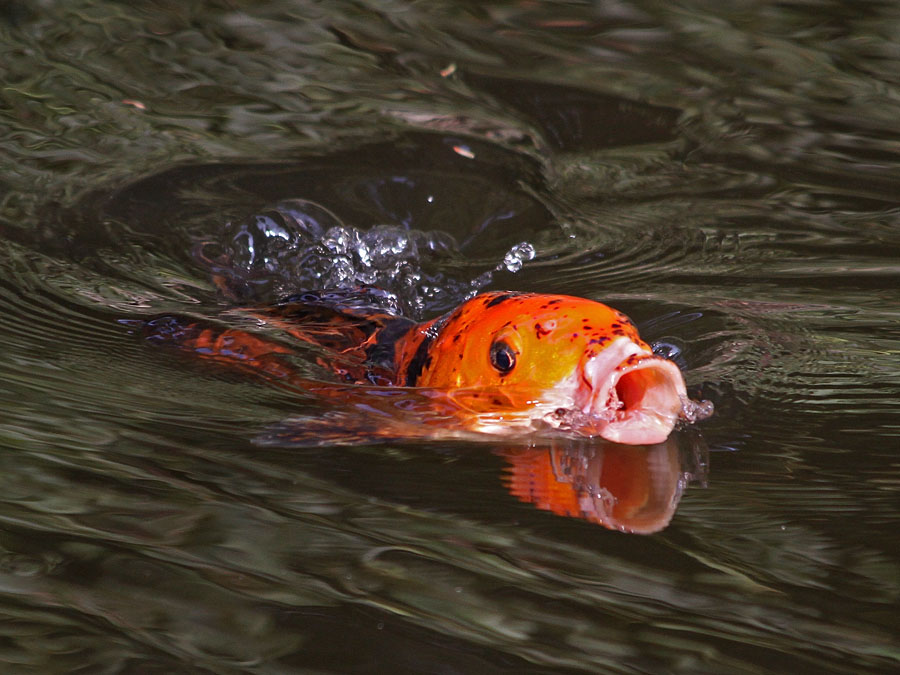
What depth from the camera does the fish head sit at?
252cm

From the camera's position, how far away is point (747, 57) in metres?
5.29

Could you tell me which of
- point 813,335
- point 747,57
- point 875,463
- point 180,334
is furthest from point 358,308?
point 747,57

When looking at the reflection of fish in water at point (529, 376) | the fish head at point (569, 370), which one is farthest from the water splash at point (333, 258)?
the fish head at point (569, 370)

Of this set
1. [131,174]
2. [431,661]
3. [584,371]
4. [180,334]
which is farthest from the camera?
[131,174]

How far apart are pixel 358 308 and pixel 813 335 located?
145cm

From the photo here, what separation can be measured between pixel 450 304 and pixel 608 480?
1.94 meters

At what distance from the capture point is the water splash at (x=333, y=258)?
4359 millimetres

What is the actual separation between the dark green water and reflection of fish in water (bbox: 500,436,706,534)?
0.18ft

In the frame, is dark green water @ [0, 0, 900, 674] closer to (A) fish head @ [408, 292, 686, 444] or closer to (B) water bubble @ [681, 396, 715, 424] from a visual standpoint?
(B) water bubble @ [681, 396, 715, 424]

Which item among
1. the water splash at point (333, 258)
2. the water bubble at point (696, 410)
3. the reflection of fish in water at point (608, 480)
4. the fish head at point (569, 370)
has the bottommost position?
the reflection of fish in water at point (608, 480)

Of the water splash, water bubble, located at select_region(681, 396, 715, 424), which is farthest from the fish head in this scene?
the water splash

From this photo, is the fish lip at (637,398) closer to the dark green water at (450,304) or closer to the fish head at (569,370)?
the fish head at (569,370)

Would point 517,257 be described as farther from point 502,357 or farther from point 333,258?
point 502,357

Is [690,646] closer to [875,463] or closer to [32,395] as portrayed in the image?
[875,463]
